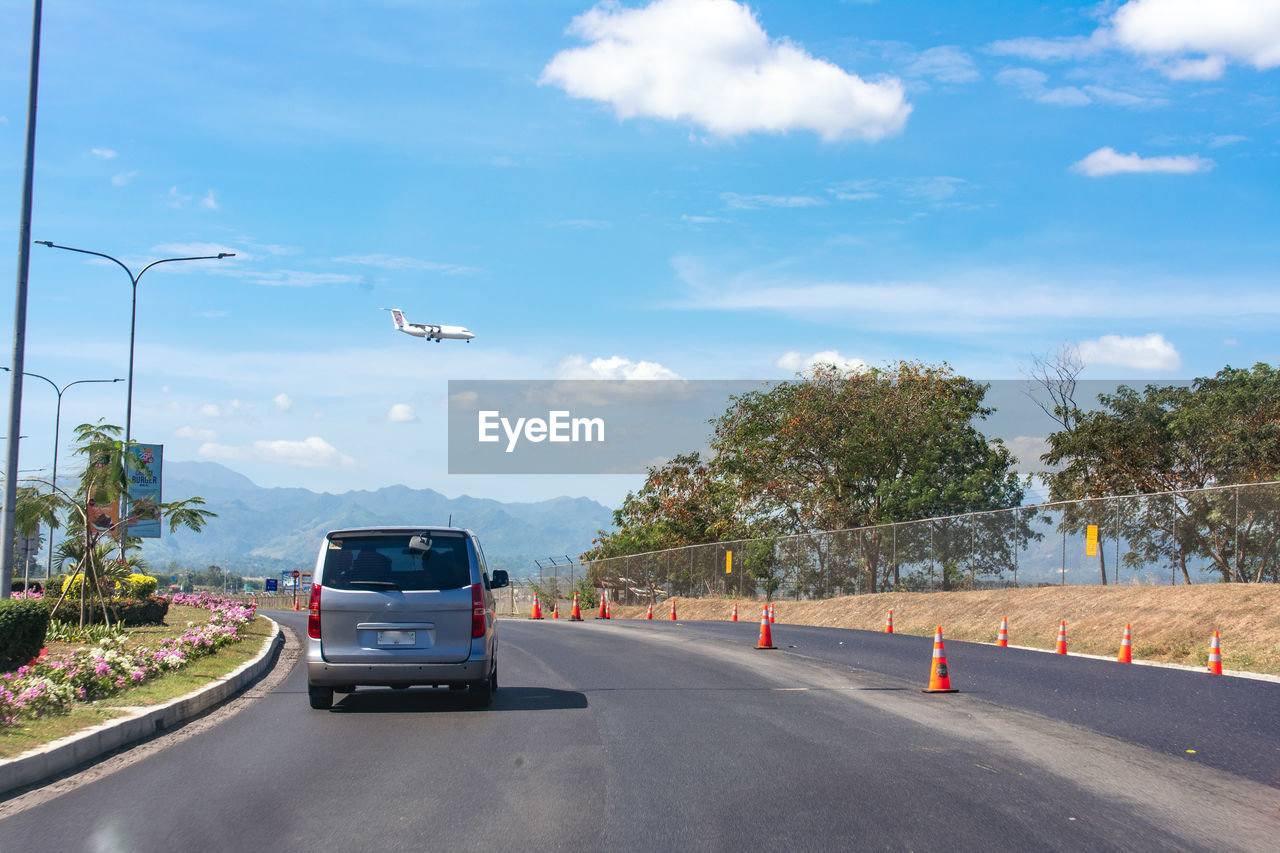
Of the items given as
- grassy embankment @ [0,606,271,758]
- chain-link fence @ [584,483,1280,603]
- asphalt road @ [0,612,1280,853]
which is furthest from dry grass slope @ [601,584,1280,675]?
grassy embankment @ [0,606,271,758]

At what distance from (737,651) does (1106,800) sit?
13.9 meters

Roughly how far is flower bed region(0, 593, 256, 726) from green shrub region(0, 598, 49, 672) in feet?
3.16

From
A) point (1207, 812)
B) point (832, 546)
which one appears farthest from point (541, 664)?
point (832, 546)

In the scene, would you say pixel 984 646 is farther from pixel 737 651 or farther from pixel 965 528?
pixel 965 528

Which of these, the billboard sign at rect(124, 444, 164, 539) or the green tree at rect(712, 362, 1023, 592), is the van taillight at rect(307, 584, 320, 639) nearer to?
the billboard sign at rect(124, 444, 164, 539)

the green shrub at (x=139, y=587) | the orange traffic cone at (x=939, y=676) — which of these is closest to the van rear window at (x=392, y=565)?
the orange traffic cone at (x=939, y=676)

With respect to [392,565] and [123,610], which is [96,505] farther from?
[392,565]

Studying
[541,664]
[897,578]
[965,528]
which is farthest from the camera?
[897,578]

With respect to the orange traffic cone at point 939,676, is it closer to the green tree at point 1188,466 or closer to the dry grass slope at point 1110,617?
the dry grass slope at point 1110,617

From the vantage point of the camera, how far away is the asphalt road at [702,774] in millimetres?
6551

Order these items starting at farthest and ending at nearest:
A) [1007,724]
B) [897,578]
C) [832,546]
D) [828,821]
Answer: [832,546], [897,578], [1007,724], [828,821]

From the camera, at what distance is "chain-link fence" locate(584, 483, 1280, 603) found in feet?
A: 81.6

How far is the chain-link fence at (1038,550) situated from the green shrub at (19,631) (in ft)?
75.2

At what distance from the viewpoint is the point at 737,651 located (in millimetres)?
21297
